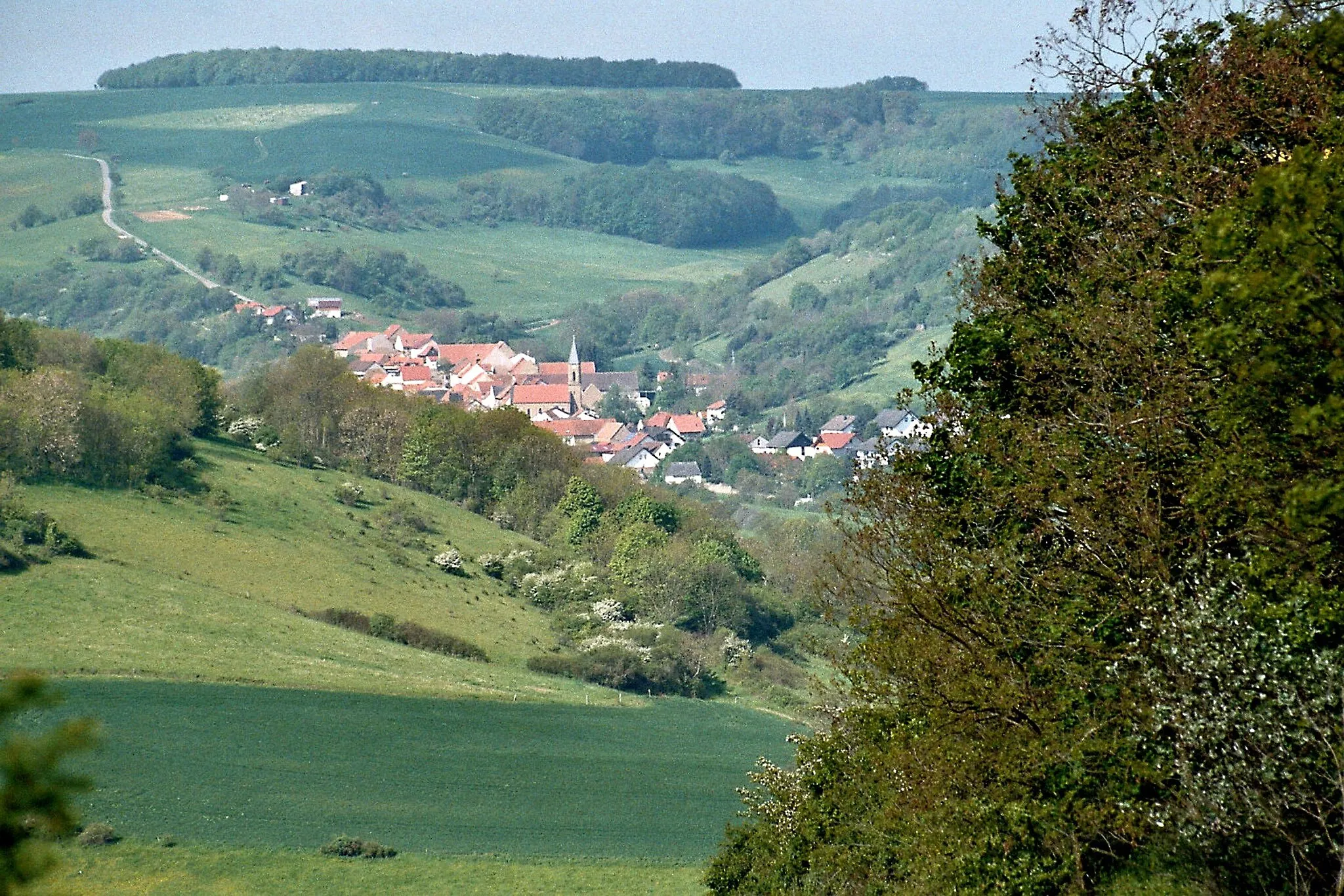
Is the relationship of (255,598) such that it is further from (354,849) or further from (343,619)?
(354,849)

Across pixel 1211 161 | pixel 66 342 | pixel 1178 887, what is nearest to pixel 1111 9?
pixel 1211 161

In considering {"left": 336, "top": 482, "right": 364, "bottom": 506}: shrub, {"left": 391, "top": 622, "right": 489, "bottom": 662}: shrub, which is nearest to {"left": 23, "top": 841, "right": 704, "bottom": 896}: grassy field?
{"left": 391, "top": 622, "right": 489, "bottom": 662}: shrub

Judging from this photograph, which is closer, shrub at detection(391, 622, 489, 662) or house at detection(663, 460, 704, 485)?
shrub at detection(391, 622, 489, 662)

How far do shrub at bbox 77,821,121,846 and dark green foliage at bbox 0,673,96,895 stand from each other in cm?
3775

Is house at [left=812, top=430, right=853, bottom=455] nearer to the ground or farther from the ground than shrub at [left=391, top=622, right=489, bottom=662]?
nearer to the ground

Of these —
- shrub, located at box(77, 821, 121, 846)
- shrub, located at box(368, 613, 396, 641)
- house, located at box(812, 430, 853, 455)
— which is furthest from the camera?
house, located at box(812, 430, 853, 455)

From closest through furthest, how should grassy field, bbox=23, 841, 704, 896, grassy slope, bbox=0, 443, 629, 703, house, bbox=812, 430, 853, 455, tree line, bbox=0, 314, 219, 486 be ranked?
1. grassy field, bbox=23, 841, 704, 896
2. grassy slope, bbox=0, 443, 629, 703
3. tree line, bbox=0, 314, 219, 486
4. house, bbox=812, 430, 853, 455

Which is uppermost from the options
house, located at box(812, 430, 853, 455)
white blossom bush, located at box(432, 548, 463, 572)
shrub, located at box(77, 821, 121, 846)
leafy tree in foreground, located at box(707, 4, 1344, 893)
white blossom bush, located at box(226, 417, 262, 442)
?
leafy tree in foreground, located at box(707, 4, 1344, 893)

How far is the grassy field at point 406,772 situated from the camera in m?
45.2

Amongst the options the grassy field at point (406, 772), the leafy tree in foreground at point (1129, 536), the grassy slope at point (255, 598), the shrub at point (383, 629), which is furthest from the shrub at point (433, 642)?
the leafy tree in foreground at point (1129, 536)

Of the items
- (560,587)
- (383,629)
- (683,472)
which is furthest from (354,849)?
(683,472)

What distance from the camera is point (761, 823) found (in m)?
25.3

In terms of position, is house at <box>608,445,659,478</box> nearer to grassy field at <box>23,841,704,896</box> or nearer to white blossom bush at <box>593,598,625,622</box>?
white blossom bush at <box>593,598,625,622</box>

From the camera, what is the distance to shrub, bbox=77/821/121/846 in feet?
131
